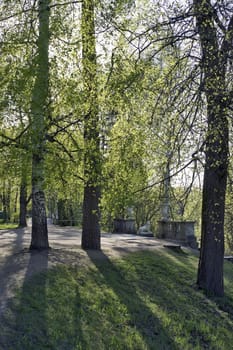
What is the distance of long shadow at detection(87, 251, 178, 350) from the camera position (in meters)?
6.25

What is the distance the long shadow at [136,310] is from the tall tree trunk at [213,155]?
2.00 meters

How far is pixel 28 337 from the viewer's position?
5.31m

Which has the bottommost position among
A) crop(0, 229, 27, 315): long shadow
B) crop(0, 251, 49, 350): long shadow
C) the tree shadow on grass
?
the tree shadow on grass

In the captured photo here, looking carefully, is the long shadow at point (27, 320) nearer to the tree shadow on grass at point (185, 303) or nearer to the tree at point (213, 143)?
the tree shadow on grass at point (185, 303)

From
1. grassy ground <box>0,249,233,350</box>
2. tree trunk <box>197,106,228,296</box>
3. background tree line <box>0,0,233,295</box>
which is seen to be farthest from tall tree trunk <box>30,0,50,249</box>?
tree trunk <box>197,106,228,296</box>

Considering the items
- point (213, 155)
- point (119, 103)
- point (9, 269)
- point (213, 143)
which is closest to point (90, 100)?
point (119, 103)

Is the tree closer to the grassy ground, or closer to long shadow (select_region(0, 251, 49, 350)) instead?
the grassy ground

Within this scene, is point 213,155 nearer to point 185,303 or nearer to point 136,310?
point 185,303

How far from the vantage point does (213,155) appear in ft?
27.8

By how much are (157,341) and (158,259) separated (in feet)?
18.2

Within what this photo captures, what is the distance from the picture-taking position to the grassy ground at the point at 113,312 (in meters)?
5.60

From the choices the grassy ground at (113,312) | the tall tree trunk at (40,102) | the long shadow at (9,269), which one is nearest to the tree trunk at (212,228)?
the grassy ground at (113,312)

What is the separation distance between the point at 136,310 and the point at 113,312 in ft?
1.84

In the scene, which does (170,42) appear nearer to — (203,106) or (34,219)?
(203,106)
